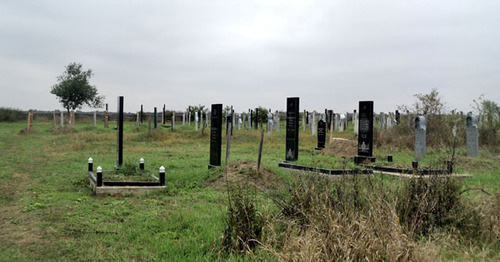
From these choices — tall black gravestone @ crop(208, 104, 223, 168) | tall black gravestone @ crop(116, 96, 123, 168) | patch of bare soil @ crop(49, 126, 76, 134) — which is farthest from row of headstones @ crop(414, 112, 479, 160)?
patch of bare soil @ crop(49, 126, 76, 134)

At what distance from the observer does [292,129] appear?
13.4 meters

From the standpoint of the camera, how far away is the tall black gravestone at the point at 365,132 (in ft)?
43.4

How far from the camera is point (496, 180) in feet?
31.5

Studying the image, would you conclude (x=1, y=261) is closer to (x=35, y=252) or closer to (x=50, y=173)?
(x=35, y=252)

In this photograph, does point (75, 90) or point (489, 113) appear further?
point (75, 90)

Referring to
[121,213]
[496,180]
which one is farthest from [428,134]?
[121,213]

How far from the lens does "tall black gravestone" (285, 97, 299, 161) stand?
13.2m

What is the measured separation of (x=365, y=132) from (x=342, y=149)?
3207 millimetres

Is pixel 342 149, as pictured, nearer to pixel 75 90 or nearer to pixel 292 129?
pixel 292 129

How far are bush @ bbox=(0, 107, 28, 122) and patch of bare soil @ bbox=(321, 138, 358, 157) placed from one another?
36221mm

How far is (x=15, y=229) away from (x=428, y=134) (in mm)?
18020

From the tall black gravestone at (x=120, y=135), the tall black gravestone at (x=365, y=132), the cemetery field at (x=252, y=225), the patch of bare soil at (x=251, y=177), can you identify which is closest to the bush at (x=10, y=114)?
the tall black gravestone at (x=120, y=135)

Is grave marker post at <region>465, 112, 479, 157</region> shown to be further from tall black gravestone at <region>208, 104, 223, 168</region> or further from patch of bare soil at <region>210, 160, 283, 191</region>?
tall black gravestone at <region>208, 104, 223, 168</region>

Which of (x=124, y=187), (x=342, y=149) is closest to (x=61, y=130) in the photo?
(x=342, y=149)
